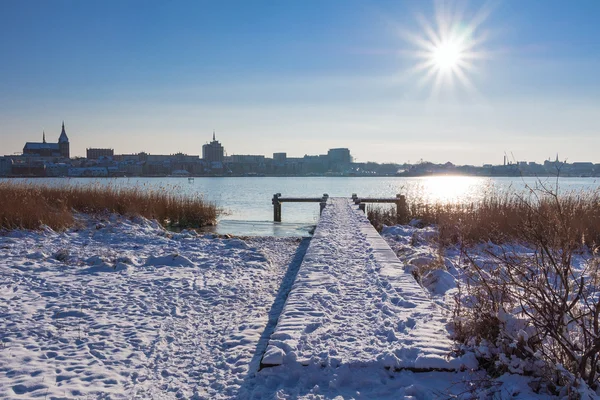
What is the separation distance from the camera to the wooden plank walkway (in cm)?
389

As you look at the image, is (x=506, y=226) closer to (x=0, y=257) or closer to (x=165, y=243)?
(x=165, y=243)

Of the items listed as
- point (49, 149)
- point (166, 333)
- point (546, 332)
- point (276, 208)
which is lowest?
point (166, 333)

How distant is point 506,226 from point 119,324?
971 cm

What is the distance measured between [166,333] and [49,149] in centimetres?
16405

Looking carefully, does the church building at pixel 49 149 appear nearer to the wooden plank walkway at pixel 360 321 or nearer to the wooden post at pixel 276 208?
the wooden post at pixel 276 208

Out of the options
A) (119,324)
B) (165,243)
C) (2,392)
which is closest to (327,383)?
(2,392)

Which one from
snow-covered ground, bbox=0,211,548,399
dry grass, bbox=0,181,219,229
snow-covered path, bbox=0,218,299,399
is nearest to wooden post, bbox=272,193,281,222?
dry grass, bbox=0,181,219,229

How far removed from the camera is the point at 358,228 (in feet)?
40.6

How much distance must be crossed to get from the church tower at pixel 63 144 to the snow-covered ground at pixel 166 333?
15887 centimetres

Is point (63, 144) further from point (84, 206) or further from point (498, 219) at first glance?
point (498, 219)

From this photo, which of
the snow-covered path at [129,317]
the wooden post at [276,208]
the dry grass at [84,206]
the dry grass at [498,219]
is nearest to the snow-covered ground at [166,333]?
the snow-covered path at [129,317]

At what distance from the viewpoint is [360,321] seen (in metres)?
4.79

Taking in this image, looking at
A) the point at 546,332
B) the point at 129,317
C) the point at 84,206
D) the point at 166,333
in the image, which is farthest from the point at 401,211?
the point at 546,332

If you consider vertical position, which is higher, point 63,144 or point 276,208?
point 63,144
